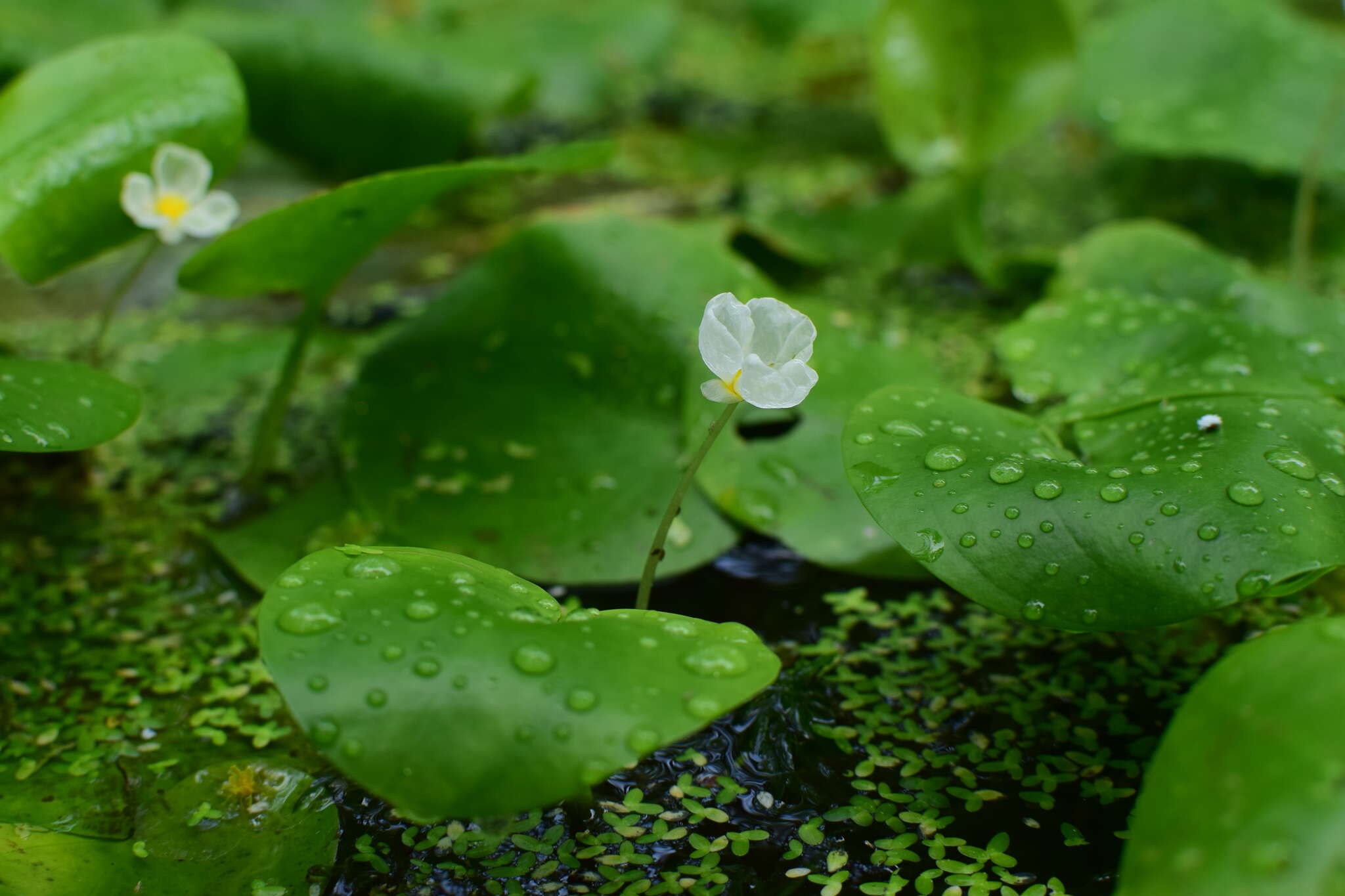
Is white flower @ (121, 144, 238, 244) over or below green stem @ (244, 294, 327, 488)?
over

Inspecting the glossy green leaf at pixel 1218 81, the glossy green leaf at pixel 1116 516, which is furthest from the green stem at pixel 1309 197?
the glossy green leaf at pixel 1116 516

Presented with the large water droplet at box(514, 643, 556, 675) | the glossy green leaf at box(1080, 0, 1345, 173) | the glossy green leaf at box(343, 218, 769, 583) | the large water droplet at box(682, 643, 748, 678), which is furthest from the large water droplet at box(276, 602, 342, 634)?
the glossy green leaf at box(1080, 0, 1345, 173)

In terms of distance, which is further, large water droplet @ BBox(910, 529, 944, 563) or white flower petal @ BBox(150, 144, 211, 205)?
white flower petal @ BBox(150, 144, 211, 205)

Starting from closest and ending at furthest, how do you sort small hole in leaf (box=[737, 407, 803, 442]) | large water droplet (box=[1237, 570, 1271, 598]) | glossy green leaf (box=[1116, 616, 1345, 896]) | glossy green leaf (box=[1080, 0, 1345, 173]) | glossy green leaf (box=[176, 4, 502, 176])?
glossy green leaf (box=[1116, 616, 1345, 896])
large water droplet (box=[1237, 570, 1271, 598])
small hole in leaf (box=[737, 407, 803, 442])
glossy green leaf (box=[1080, 0, 1345, 173])
glossy green leaf (box=[176, 4, 502, 176])

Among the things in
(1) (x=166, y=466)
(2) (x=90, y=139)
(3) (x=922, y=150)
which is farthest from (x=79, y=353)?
(3) (x=922, y=150)

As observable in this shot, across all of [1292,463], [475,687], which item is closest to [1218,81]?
[1292,463]

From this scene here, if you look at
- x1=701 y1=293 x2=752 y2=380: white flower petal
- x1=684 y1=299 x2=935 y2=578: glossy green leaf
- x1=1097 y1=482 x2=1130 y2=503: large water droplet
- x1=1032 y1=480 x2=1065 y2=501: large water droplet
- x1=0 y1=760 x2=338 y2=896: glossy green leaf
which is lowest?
x1=0 y1=760 x2=338 y2=896: glossy green leaf

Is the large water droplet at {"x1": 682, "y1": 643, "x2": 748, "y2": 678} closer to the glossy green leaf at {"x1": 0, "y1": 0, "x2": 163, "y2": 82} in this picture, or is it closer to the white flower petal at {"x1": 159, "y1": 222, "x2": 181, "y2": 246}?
the white flower petal at {"x1": 159, "y1": 222, "x2": 181, "y2": 246}
